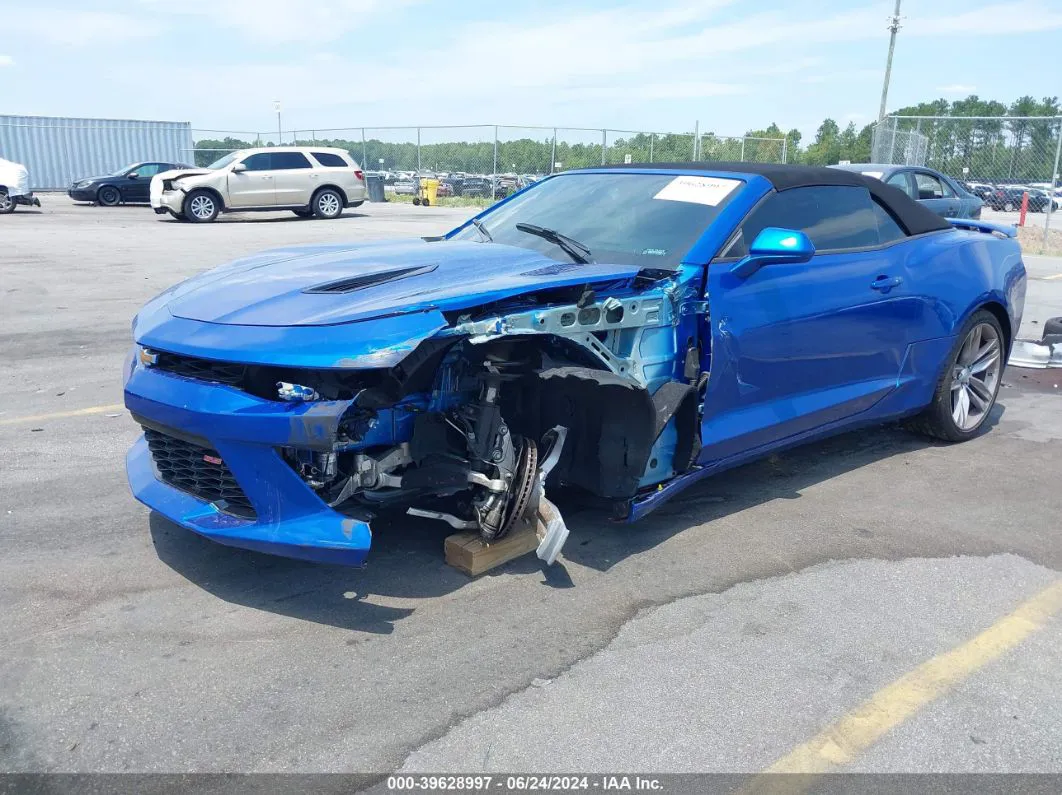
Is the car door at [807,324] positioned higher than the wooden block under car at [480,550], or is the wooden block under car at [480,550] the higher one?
the car door at [807,324]

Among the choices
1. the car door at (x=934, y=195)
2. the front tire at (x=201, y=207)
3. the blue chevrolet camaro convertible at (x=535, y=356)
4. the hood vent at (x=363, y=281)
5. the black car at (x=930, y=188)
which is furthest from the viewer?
the front tire at (x=201, y=207)

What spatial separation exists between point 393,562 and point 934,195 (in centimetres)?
1341

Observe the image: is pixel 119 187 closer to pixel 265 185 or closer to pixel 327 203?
pixel 265 185

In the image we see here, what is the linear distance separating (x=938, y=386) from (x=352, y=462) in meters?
3.56

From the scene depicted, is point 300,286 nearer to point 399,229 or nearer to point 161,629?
point 161,629

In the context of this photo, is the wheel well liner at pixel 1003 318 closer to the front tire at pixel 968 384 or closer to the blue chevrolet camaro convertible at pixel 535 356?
the front tire at pixel 968 384

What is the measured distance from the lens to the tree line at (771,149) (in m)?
20.7

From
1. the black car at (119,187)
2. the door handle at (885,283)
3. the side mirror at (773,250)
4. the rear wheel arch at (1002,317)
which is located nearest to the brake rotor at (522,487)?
the side mirror at (773,250)

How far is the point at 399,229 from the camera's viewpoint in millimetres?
18406

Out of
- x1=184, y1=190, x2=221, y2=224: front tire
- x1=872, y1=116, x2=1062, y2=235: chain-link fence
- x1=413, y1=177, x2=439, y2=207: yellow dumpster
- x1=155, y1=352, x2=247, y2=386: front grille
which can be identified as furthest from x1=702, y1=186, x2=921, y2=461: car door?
x1=413, y1=177, x2=439, y2=207: yellow dumpster

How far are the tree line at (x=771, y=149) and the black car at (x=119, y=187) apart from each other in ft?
30.8

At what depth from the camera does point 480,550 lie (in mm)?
3492

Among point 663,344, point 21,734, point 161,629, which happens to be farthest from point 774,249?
point 21,734

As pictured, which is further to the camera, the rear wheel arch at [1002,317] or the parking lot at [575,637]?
the rear wheel arch at [1002,317]
